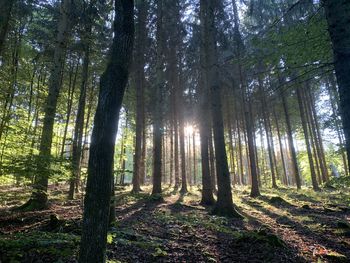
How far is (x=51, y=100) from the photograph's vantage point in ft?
32.0

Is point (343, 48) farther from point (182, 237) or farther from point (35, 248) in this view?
point (35, 248)

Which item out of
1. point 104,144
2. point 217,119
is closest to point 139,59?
point 217,119

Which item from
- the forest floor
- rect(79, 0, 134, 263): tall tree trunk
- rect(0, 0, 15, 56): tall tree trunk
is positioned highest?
rect(0, 0, 15, 56): tall tree trunk

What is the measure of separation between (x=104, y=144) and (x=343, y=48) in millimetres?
3662

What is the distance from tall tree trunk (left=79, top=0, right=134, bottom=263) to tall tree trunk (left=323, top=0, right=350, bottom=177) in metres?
3.03

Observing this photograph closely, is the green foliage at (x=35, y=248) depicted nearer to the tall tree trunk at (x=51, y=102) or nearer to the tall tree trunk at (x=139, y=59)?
the tall tree trunk at (x=51, y=102)

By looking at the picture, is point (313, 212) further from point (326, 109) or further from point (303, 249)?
point (326, 109)

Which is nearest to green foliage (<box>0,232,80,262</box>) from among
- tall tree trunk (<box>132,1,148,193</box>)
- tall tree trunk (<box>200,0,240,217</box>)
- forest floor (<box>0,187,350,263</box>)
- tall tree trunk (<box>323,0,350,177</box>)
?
forest floor (<box>0,187,350,263</box>)

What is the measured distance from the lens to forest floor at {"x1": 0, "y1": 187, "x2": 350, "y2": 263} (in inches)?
182

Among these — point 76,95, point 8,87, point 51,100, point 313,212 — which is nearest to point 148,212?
point 51,100

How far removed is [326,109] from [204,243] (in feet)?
87.0

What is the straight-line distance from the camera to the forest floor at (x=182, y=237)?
461cm

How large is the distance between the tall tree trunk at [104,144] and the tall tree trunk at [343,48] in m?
3.03

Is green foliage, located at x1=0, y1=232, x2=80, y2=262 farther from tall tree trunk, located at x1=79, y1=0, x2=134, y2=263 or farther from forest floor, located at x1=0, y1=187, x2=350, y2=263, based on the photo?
tall tree trunk, located at x1=79, y1=0, x2=134, y2=263
